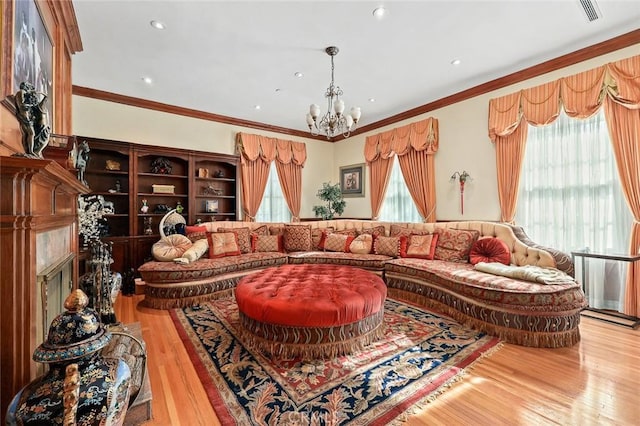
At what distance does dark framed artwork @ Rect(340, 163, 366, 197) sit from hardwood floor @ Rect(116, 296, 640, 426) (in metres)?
4.10

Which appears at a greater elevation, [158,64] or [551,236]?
[158,64]

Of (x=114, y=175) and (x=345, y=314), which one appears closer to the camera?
(x=345, y=314)

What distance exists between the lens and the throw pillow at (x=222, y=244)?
12.9 ft

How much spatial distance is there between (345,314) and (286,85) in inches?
128

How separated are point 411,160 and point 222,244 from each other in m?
3.50

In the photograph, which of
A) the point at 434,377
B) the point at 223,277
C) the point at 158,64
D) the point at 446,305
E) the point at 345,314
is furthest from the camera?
the point at 223,277

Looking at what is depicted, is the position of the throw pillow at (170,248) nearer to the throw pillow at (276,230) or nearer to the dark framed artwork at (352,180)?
the throw pillow at (276,230)

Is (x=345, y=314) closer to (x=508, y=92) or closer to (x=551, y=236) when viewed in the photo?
(x=551, y=236)

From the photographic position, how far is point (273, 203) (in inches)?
228

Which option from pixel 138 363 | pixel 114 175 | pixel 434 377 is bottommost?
pixel 434 377

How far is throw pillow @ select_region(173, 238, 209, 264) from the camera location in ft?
11.5

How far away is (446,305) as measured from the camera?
2965 mm

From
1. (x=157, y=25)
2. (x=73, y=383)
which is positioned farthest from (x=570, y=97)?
(x=73, y=383)

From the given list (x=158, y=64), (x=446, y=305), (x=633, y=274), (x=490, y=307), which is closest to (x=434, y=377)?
(x=490, y=307)
